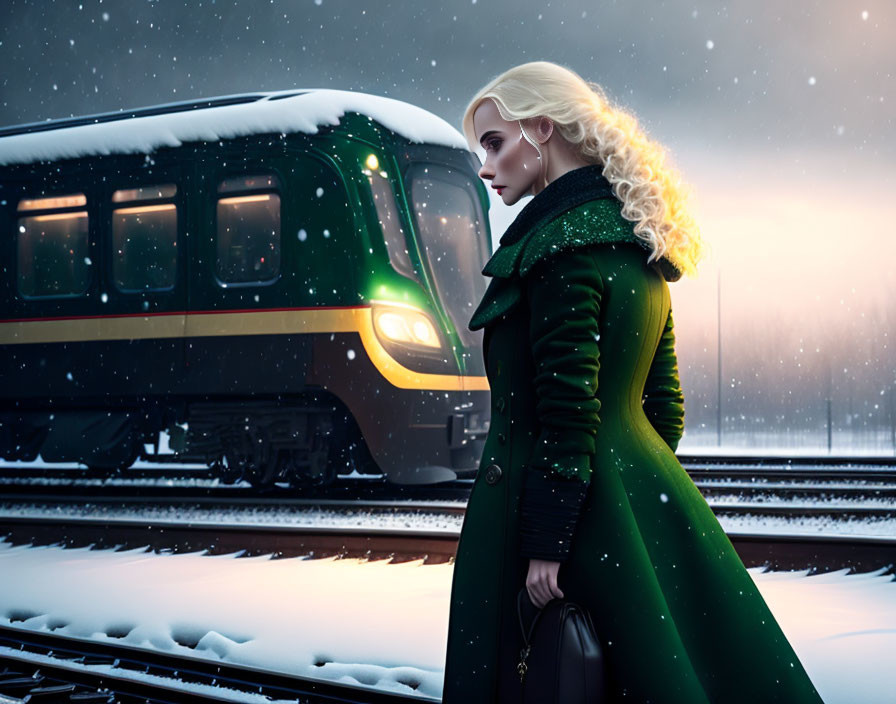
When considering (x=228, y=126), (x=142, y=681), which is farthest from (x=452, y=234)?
(x=142, y=681)

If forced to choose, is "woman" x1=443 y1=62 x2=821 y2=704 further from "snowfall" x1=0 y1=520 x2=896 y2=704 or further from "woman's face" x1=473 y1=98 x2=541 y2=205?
"snowfall" x1=0 y1=520 x2=896 y2=704

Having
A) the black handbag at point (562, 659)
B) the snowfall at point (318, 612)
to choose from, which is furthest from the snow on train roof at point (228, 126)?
the black handbag at point (562, 659)

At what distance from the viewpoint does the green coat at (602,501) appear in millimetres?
1848

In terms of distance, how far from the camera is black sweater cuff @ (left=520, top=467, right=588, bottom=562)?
184cm

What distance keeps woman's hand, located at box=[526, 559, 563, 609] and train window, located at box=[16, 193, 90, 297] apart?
7.55m

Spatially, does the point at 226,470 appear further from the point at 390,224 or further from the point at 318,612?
the point at 318,612

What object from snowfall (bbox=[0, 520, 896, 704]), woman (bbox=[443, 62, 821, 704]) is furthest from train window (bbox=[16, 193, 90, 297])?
woman (bbox=[443, 62, 821, 704])

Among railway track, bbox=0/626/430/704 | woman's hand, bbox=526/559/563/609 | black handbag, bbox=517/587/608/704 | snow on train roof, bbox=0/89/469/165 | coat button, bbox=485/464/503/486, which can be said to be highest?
snow on train roof, bbox=0/89/469/165

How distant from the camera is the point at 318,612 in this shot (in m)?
4.44

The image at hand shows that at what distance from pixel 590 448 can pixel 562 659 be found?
401mm

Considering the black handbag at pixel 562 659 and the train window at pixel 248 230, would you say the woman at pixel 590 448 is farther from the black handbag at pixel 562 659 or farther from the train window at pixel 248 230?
the train window at pixel 248 230

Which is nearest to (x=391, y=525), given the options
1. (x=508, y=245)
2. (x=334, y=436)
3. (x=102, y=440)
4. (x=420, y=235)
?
(x=334, y=436)

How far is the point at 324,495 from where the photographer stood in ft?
28.0

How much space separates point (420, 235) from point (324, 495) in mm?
2504
